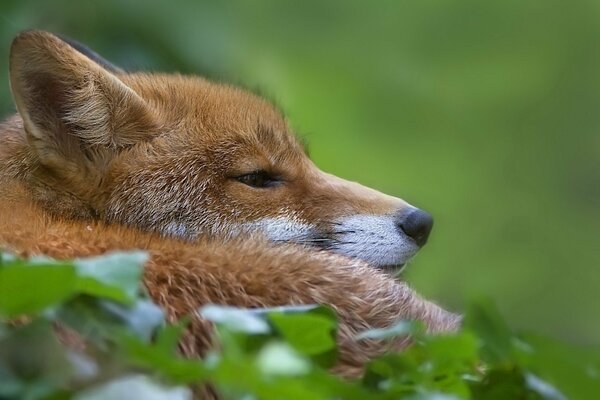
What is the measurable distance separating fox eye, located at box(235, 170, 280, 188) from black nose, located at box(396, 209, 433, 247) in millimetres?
429

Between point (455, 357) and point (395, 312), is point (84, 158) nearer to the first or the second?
point (395, 312)

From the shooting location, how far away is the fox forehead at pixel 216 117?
11.7ft

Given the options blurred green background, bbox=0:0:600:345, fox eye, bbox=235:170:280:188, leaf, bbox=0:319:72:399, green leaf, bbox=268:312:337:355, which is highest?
green leaf, bbox=268:312:337:355

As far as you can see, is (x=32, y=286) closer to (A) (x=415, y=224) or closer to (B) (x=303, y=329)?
(B) (x=303, y=329)

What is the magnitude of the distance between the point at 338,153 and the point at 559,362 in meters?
5.80

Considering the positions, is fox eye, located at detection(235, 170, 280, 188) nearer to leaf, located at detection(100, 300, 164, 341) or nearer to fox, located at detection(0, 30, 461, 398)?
fox, located at detection(0, 30, 461, 398)

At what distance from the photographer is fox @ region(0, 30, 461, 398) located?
9.25 feet

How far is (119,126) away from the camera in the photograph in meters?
3.46

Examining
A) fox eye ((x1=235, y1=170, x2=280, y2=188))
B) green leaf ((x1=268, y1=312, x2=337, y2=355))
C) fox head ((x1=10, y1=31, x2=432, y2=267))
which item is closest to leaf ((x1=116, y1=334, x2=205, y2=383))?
green leaf ((x1=268, y1=312, x2=337, y2=355))

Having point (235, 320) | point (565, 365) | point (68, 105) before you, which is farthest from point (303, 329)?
point (68, 105)

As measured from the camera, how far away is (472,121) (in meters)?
8.55

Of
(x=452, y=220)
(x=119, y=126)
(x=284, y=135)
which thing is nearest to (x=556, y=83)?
(x=452, y=220)

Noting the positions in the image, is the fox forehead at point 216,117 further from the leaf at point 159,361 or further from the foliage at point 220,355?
the leaf at point 159,361

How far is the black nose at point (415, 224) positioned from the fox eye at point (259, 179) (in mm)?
429
